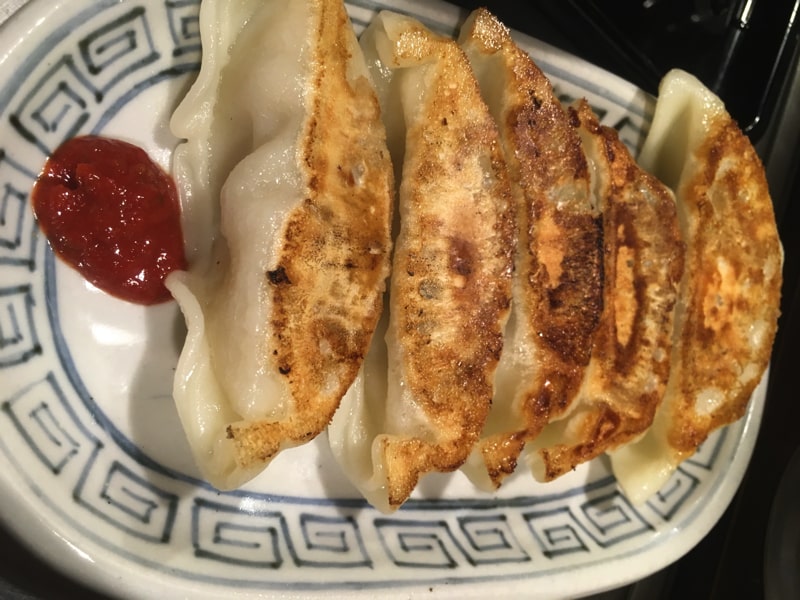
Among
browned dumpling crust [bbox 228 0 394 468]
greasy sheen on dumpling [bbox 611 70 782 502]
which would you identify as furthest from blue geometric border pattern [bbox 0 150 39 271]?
greasy sheen on dumpling [bbox 611 70 782 502]

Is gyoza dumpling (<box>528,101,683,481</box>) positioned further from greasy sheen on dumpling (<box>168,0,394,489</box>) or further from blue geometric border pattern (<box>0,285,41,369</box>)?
blue geometric border pattern (<box>0,285,41,369</box>)

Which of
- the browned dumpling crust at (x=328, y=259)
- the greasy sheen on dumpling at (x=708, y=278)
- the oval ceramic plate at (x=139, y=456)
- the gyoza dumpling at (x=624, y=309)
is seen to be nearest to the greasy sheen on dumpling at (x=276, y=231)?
the browned dumpling crust at (x=328, y=259)

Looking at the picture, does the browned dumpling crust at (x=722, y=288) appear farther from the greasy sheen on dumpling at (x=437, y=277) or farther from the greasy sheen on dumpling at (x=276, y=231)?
the greasy sheen on dumpling at (x=276, y=231)

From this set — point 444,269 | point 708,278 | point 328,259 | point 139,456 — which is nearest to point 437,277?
point 444,269

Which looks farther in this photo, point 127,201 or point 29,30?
point 127,201

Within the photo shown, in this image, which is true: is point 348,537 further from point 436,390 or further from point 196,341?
point 196,341

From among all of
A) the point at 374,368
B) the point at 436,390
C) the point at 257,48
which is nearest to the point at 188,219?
the point at 257,48

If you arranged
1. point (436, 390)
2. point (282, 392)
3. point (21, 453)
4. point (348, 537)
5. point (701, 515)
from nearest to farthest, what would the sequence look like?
point (21, 453)
point (282, 392)
point (436, 390)
point (348, 537)
point (701, 515)
